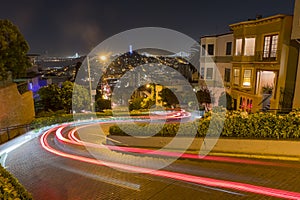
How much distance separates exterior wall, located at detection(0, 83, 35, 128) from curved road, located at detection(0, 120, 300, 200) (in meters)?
5.84

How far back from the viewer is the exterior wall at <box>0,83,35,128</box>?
15188 mm

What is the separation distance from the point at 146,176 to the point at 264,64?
14076 mm

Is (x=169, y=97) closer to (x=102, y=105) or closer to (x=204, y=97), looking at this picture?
(x=204, y=97)

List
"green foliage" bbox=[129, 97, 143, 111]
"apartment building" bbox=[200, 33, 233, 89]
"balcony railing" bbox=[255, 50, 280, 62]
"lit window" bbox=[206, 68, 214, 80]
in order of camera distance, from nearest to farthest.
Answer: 1. "balcony railing" bbox=[255, 50, 280, 62]
2. "apartment building" bbox=[200, 33, 233, 89]
3. "lit window" bbox=[206, 68, 214, 80]
4. "green foliage" bbox=[129, 97, 143, 111]

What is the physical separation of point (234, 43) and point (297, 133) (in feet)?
46.5

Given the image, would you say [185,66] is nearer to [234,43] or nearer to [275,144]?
[234,43]

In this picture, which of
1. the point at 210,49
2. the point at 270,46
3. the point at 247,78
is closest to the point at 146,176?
the point at 270,46

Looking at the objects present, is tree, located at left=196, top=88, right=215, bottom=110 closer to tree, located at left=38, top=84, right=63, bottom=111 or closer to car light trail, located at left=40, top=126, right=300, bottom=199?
tree, located at left=38, top=84, right=63, bottom=111

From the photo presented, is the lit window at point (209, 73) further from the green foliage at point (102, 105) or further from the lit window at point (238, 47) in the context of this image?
the green foliage at point (102, 105)

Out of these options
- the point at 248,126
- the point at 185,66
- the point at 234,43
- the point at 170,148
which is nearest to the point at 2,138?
the point at 170,148

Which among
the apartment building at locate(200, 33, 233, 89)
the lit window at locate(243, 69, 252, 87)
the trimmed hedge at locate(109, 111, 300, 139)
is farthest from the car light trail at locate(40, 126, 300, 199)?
the apartment building at locate(200, 33, 233, 89)

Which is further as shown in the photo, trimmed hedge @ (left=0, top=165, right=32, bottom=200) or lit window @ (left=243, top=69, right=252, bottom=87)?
lit window @ (left=243, top=69, right=252, bottom=87)

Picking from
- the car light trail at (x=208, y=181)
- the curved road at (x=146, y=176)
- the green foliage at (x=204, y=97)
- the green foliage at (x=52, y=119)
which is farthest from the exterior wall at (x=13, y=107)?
the green foliage at (x=204, y=97)

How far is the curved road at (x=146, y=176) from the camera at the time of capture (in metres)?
6.05
